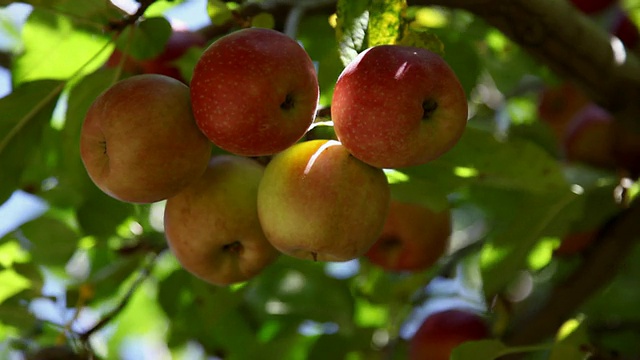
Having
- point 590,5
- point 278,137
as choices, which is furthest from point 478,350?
point 590,5

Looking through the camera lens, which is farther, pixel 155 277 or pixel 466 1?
pixel 155 277

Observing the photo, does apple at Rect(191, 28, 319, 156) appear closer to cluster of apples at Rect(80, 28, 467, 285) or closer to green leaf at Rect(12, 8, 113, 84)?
cluster of apples at Rect(80, 28, 467, 285)

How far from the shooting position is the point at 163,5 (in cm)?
178

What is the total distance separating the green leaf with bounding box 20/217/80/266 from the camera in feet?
5.98

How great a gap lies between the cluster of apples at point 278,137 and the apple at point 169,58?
566 millimetres

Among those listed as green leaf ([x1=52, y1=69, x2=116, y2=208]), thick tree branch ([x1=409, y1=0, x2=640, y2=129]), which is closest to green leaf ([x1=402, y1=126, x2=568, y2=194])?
thick tree branch ([x1=409, y1=0, x2=640, y2=129])

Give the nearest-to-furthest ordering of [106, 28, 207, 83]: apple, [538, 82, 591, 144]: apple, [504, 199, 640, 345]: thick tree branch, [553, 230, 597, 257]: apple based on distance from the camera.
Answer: [106, 28, 207, 83]: apple
[504, 199, 640, 345]: thick tree branch
[553, 230, 597, 257]: apple
[538, 82, 591, 144]: apple

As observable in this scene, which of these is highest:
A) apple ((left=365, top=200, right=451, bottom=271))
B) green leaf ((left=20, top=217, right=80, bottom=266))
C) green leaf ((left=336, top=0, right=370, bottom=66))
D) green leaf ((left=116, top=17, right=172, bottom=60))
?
green leaf ((left=336, top=0, right=370, bottom=66))

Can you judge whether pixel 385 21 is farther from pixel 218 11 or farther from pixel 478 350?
pixel 478 350

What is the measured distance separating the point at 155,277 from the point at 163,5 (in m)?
0.84

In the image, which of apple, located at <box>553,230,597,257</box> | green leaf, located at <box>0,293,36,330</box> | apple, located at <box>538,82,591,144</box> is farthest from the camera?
apple, located at <box>538,82,591,144</box>

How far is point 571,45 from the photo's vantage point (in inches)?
65.2

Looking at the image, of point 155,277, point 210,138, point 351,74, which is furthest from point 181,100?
point 155,277

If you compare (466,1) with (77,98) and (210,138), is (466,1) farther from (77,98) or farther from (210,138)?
(77,98)
